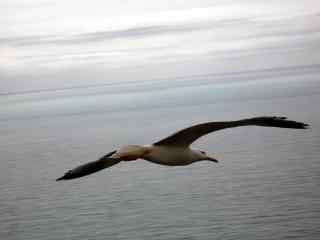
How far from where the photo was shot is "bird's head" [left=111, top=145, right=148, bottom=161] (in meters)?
7.31

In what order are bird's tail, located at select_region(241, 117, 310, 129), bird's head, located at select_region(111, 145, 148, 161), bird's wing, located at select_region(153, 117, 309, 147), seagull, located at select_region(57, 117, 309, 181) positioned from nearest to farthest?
bird's head, located at select_region(111, 145, 148, 161)
seagull, located at select_region(57, 117, 309, 181)
bird's wing, located at select_region(153, 117, 309, 147)
bird's tail, located at select_region(241, 117, 310, 129)

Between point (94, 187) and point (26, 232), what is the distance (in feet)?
27.9

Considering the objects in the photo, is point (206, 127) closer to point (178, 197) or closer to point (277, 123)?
point (277, 123)

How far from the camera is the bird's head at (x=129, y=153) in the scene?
731 centimetres

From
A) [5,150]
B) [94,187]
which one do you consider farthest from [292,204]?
[5,150]

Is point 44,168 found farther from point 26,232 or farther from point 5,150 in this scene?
point 5,150

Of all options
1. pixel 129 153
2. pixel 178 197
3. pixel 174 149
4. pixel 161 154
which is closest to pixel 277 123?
pixel 174 149

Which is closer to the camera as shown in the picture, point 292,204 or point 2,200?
point 292,204

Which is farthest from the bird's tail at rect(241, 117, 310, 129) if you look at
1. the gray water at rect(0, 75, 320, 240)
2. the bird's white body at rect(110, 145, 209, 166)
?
the gray water at rect(0, 75, 320, 240)

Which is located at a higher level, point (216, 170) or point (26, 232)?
point (216, 170)

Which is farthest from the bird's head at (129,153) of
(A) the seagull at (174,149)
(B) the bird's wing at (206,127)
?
(B) the bird's wing at (206,127)

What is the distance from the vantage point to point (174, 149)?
29.2 ft

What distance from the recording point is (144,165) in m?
60.9

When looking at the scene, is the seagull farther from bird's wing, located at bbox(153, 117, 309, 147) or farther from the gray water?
the gray water
